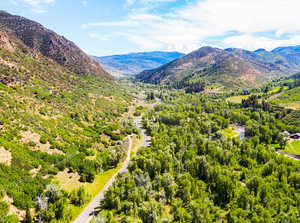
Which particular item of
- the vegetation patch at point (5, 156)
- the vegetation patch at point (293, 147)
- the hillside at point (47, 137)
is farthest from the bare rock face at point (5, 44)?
the vegetation patch at point (293, 147)

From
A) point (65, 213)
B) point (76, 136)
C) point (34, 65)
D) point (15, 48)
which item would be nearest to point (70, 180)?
point (65, 213)

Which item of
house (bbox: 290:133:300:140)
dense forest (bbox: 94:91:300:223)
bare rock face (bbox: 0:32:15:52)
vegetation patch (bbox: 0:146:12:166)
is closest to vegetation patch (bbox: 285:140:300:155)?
house (bbox: 290:133:300:140)

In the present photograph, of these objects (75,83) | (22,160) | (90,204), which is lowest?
(90,204)

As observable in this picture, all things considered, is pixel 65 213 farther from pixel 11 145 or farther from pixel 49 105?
pixel 49 105

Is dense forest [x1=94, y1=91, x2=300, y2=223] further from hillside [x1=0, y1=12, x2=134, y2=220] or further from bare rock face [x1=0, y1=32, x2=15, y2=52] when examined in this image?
bare rock face [x1=0, y1=32, x2=15, y2=52]

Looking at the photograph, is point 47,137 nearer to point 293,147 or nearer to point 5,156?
point 5,156

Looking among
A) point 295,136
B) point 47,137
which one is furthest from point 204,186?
point 295,136

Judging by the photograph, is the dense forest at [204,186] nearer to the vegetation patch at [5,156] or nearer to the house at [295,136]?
the vegetation patch at [5,156]

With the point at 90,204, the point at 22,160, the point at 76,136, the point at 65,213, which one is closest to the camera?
the point at 65,213
